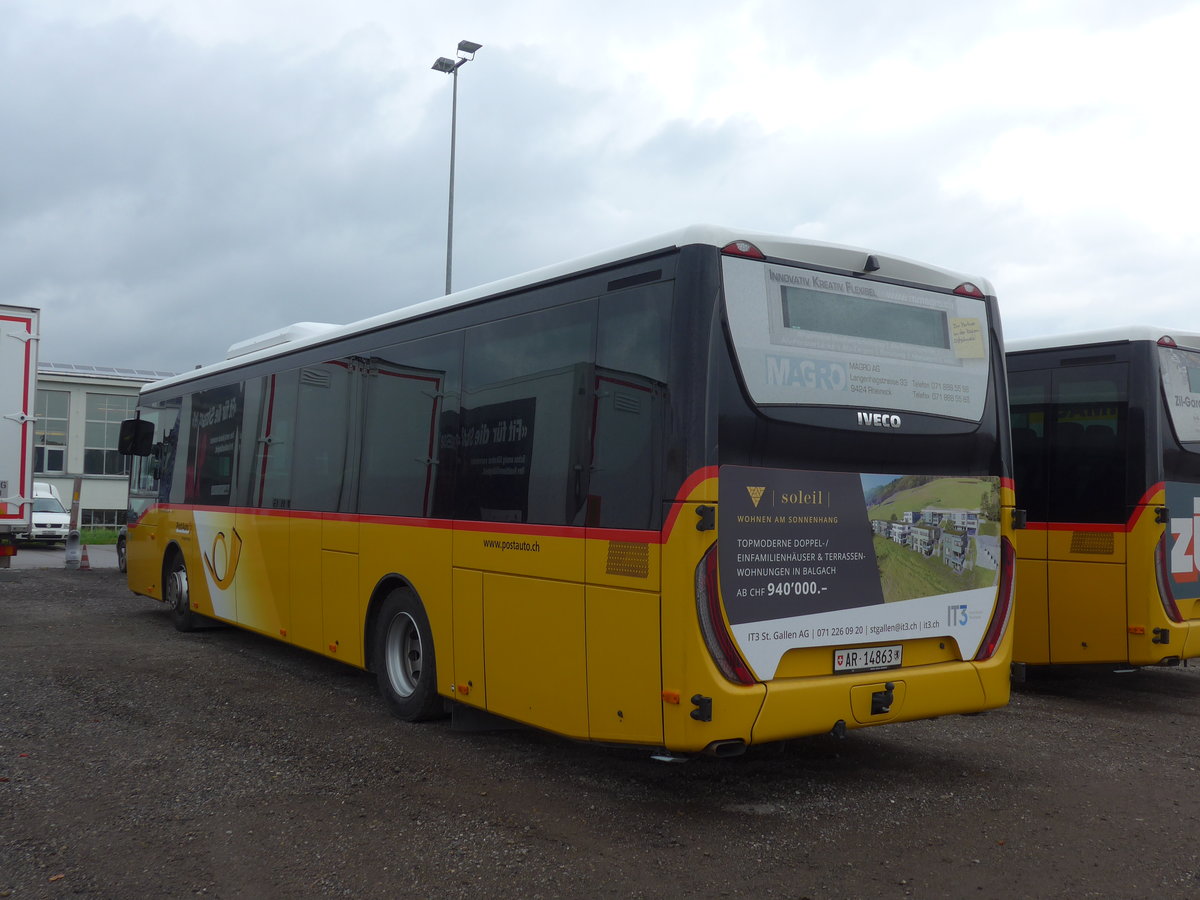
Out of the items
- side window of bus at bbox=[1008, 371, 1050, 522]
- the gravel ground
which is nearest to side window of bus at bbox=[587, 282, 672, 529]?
the gravel ground

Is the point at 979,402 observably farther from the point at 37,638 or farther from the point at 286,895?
the point at 37,638

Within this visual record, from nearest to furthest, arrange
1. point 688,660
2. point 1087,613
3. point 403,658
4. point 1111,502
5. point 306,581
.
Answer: point 688,660 → point 403,658 → point 1111,502 → point 1087,613 → point 306,581

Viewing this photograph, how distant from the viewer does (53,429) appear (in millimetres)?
44688

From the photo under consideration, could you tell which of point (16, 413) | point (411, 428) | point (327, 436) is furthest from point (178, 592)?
point (411, 428)

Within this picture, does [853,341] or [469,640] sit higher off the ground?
[853,341]

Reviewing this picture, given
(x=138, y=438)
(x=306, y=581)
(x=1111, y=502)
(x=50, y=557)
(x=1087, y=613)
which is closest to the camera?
(x=1111, y=502)

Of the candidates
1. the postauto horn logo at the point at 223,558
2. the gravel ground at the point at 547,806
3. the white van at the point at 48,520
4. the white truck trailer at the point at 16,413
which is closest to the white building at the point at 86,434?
the white van at the point at 48,520

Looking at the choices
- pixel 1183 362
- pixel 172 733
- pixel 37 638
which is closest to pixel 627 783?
pixel 172 733

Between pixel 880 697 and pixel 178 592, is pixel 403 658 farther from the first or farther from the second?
pixel 178 592

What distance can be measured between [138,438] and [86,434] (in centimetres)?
3623

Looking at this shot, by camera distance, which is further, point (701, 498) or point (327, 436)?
point (327, 436)

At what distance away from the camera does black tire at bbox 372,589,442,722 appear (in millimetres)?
7445

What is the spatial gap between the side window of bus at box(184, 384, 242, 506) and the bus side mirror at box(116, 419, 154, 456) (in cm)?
145

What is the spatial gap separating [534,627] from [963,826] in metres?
2.51
